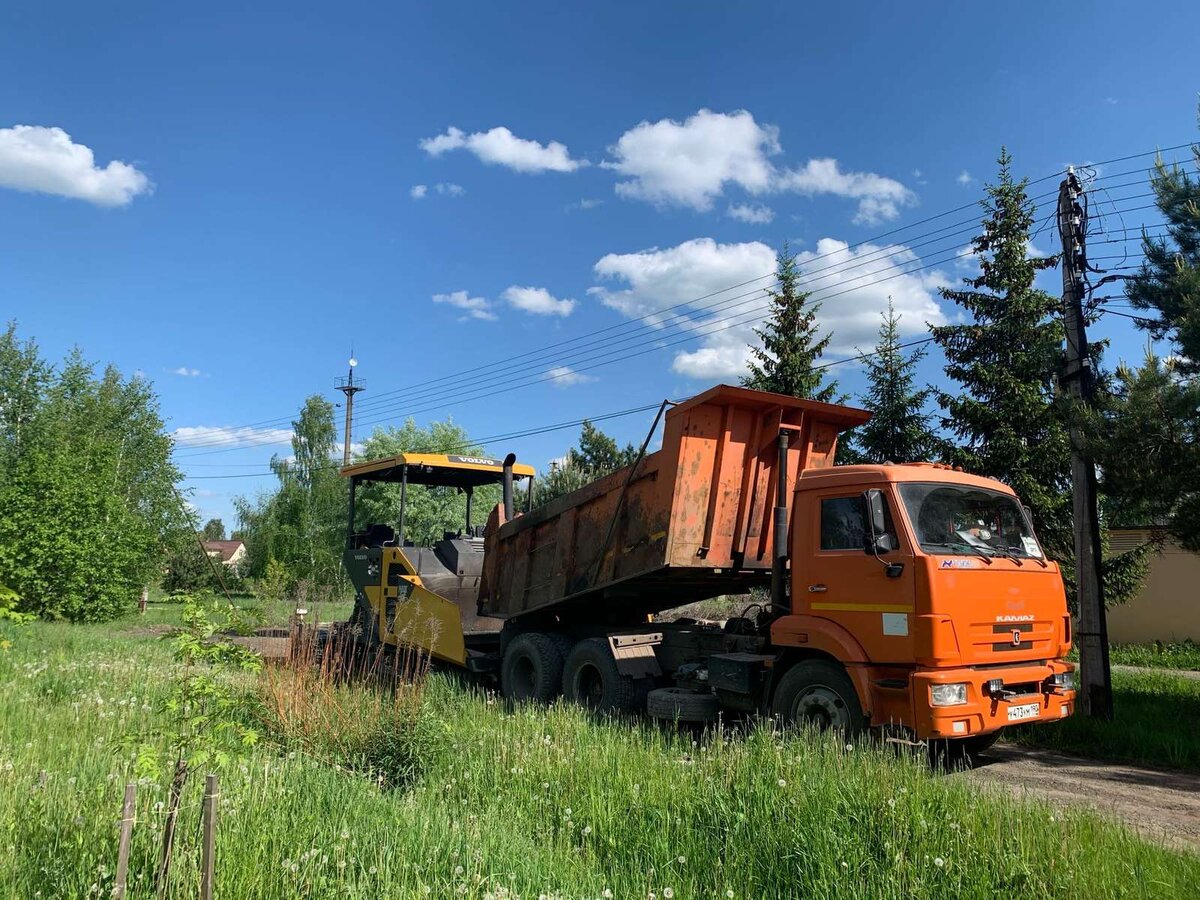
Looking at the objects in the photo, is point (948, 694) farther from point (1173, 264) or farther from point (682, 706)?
point (1173, 264)

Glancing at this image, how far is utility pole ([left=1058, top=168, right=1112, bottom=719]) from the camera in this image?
9.48m

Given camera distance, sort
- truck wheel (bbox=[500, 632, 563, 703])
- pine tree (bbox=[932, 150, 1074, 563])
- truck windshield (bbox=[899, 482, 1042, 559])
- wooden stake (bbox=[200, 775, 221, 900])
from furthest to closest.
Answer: pine tree (bbox=[932, 150, 1074, 563]), truck wheel (bbox=[500, 632, 563, 703]), truck windshield (bbox=[899, 482, 1042, 559]), wooden stake (bbox=[200, 775, 221, 900])

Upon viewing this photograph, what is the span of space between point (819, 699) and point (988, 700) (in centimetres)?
127

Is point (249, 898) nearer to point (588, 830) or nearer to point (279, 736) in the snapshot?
point (588, 830)

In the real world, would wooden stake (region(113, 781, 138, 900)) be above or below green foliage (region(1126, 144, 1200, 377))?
below

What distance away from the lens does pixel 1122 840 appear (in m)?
4.31

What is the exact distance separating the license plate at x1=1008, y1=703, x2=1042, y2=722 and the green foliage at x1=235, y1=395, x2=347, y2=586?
38418 millimetres

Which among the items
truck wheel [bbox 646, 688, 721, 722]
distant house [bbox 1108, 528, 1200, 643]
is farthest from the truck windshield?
distant house [bbox 1108, 528, 1200, 643]

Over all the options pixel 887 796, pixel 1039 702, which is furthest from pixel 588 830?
pixel 1039 702

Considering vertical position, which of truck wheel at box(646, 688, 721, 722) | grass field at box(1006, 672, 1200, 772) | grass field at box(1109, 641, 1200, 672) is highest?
grass field at box(1109, 641, 1200, 672)

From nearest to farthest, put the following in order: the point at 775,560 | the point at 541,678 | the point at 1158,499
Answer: the point at 775,560
the point at 1158,499
the point at 541,678

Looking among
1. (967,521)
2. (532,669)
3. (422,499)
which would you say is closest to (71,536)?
(422,499)

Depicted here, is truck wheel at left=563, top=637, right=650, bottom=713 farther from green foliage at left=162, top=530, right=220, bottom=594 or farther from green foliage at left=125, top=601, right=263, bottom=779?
green foliage at left=162, top=530, right=220, bottom=594

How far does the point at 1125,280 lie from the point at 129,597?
2425 cm
